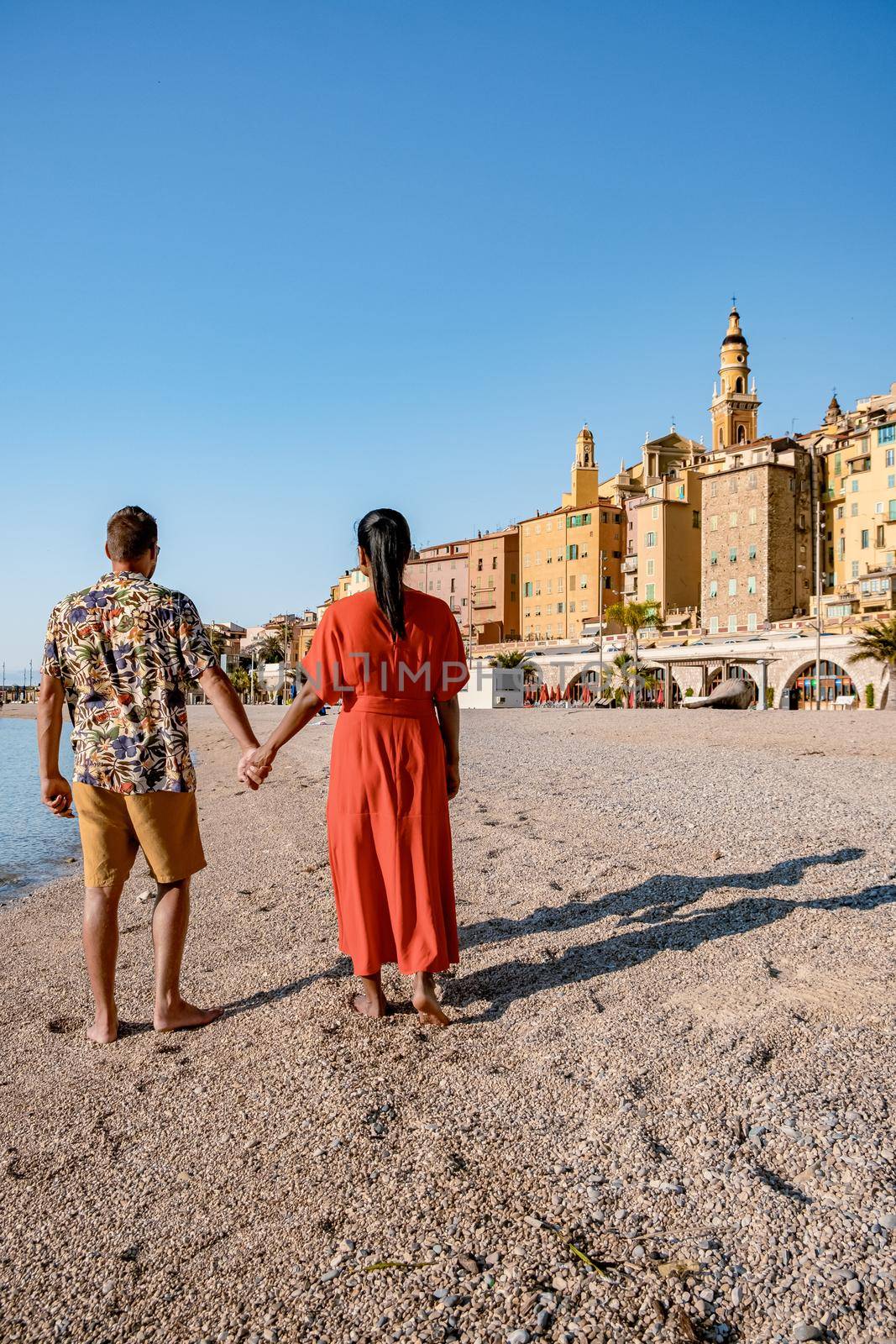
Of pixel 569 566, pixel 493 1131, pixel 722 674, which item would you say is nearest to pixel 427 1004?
pixel 493 1131

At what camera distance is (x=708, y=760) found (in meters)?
13.3

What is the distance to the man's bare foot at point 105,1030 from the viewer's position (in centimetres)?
349

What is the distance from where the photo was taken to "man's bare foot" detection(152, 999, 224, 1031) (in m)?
3.54

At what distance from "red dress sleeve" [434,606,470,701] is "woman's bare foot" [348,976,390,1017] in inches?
44.1

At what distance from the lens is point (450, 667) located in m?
3.50

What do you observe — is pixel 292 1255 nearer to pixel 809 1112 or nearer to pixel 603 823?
pixel 809 1112

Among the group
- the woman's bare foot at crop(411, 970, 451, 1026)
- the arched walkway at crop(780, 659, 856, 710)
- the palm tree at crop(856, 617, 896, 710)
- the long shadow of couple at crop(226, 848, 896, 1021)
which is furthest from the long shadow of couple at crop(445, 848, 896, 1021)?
the arched walkway at crop(780, 659, 856, 710)

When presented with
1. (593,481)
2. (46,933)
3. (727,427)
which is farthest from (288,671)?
(46,933)

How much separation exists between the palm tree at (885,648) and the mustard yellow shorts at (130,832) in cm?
3898

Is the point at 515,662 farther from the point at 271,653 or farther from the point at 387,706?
the point at 387,706

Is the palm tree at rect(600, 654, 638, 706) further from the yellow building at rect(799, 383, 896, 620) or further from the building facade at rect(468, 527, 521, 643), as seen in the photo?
the building facade at rect(468, 527, 521, 643)

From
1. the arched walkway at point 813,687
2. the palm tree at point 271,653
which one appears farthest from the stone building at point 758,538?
the palm tree at point 271,653

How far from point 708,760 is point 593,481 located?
271ft

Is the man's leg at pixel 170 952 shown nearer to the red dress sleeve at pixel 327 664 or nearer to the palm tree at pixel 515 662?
the red dress sleeve at pixel 327 664
